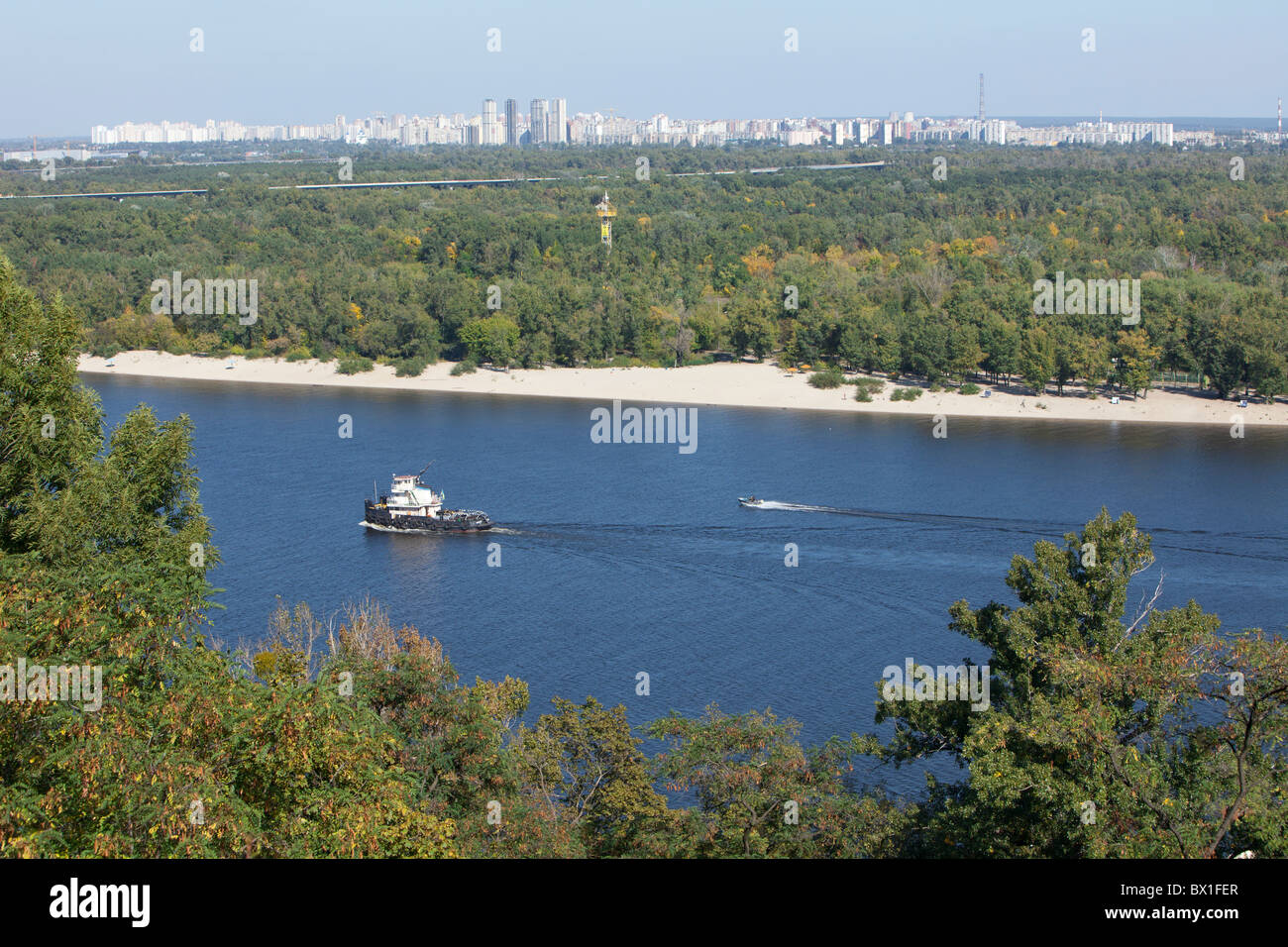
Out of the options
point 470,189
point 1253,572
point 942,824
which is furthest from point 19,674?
point 470,189

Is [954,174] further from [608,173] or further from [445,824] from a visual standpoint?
[445,824]

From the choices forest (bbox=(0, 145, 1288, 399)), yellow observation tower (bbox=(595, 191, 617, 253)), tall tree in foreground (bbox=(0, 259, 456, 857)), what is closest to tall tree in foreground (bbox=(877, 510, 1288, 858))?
tall tree in foreground (bbox=(0, 259, 456, 857))

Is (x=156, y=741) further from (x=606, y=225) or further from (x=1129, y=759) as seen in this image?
(x=606, y=225)

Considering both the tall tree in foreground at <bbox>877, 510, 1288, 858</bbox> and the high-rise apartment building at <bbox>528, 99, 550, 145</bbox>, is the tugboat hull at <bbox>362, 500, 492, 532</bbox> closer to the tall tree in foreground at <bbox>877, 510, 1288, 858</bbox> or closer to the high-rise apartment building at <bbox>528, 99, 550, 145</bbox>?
the tall tree in foreground at <bbox>877, 510, 1288, 858</bbox>

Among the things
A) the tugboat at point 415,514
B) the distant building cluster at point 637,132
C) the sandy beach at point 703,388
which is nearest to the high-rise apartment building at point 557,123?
the distant building cluster at point 637,132

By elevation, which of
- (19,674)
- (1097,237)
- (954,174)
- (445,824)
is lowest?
(445,824)

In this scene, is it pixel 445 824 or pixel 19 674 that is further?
pixel 445 824

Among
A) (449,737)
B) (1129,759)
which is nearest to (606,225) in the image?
(449,737)

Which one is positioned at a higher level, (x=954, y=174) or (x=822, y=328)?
(x=954, y=174)
